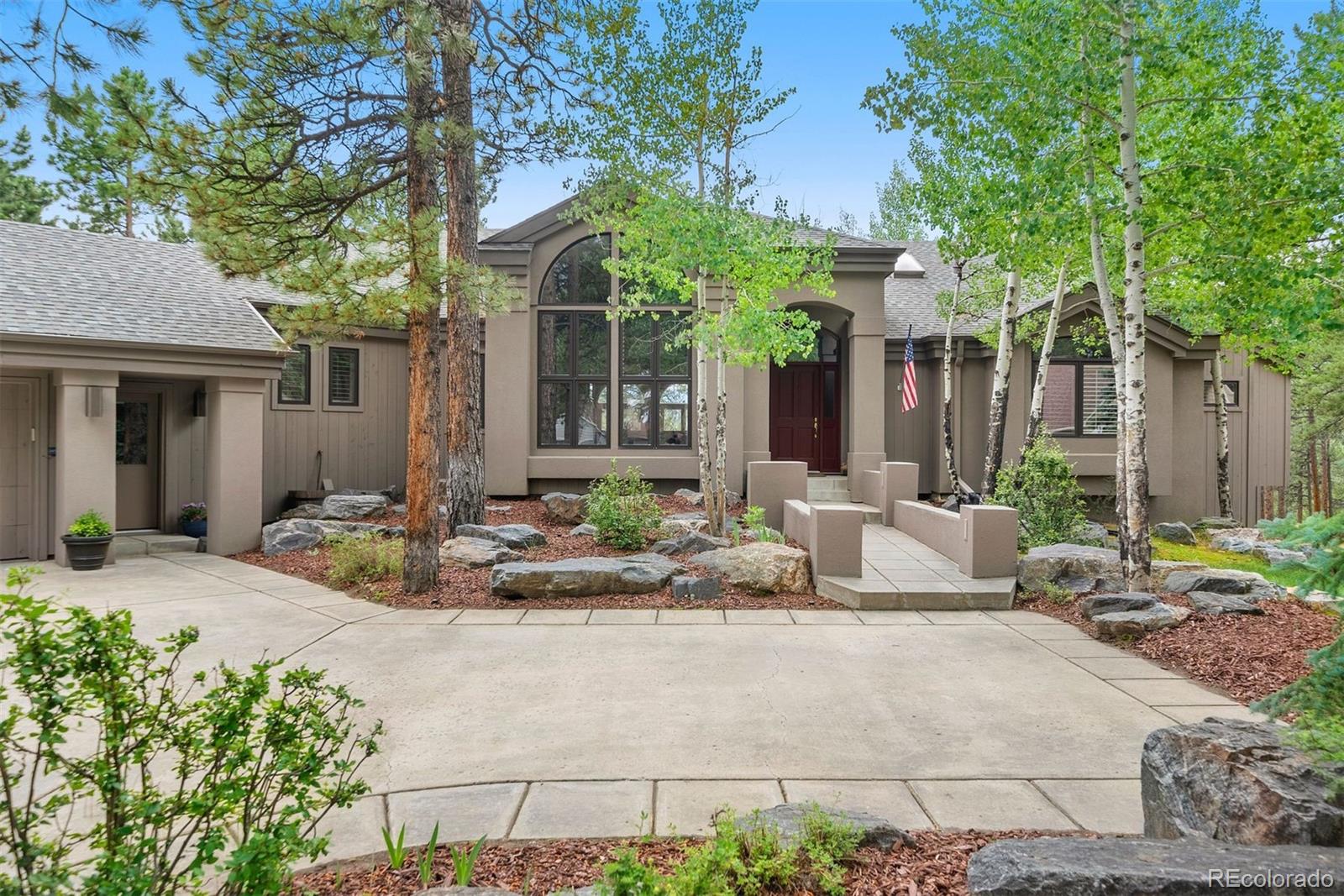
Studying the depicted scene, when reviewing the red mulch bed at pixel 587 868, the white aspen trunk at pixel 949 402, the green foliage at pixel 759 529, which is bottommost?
the red mulch bed at pixel 587 868

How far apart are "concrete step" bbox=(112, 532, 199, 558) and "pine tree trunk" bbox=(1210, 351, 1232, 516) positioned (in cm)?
1898

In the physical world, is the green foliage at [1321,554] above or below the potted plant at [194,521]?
above

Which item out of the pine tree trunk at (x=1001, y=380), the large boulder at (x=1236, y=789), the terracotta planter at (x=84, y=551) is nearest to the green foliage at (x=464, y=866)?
the large boulder at (x=1236, y=789)

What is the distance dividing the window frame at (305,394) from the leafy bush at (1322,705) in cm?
1386

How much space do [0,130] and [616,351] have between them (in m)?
10.0

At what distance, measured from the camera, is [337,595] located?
7.90 m

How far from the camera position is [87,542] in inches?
360

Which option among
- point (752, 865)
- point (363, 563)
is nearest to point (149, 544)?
point (363, 563)

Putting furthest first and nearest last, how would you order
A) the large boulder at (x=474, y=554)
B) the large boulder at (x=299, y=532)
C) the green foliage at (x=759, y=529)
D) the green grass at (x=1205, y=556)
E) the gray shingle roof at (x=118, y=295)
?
the large boulder at (x=299, y=532), the green grass at (x=1205, y=556), the gray shingle roof at (x=118, y=295), the green foliage at (x=759, y=529), the large boulder at (x=474, y=554)

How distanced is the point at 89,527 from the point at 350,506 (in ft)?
11.5

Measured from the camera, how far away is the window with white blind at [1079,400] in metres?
14.2

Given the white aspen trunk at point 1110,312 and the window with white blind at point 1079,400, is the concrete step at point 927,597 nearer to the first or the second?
the white aspen trunk at point 1110,312

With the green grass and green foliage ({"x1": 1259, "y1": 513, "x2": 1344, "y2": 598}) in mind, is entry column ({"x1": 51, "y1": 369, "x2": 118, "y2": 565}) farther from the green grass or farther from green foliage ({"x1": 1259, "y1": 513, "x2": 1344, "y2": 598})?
the green grass

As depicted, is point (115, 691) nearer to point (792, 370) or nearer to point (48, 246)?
point (48, 246)
